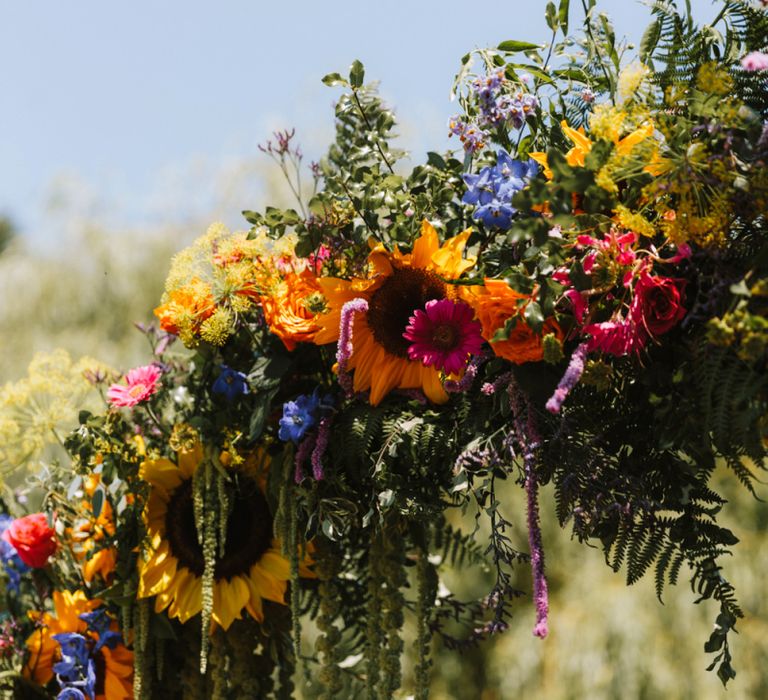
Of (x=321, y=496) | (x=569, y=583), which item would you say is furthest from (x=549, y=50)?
(x=569, y=583)

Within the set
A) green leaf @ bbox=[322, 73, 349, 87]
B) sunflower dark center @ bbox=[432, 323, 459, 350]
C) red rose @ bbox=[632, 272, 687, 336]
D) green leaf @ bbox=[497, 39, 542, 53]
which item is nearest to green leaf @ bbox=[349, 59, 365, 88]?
green leaf @ bbox=[322, 73, 349, 87]

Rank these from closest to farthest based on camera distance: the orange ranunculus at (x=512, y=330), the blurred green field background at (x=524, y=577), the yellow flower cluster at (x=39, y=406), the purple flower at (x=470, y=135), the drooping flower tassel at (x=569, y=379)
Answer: the drooping flower tassel at (x=569, y=379)
the orange ranunculus at (x=512, y=330)
the purple flower at (x=470, y=135)
the yellow flower cluster at (x=39, y=406)
the blurred green field background at (x=524, y=577)

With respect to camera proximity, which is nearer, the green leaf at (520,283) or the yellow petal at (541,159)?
the green leaf at (520,283)

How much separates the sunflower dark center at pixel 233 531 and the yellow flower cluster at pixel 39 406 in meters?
0.21

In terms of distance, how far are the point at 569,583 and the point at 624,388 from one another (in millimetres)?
2737

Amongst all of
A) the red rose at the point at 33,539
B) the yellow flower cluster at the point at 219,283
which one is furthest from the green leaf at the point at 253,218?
the red rose at the point at 33,539

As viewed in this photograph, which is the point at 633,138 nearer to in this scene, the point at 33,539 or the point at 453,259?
the point at 453,259

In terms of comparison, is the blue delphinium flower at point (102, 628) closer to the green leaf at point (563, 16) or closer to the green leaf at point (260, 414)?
the green leaf at point (260, 414)

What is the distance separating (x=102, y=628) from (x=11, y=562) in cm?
21

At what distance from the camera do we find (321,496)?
3.35 feet

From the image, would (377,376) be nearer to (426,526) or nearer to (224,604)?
(426,526)

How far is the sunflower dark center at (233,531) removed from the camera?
114 centimetres

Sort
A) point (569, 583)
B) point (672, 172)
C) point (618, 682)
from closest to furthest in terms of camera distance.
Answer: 1. point (672, 172)
2. point (618, 682)
3. point (569, 583)

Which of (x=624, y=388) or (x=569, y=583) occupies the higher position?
(x=569, y=583)
